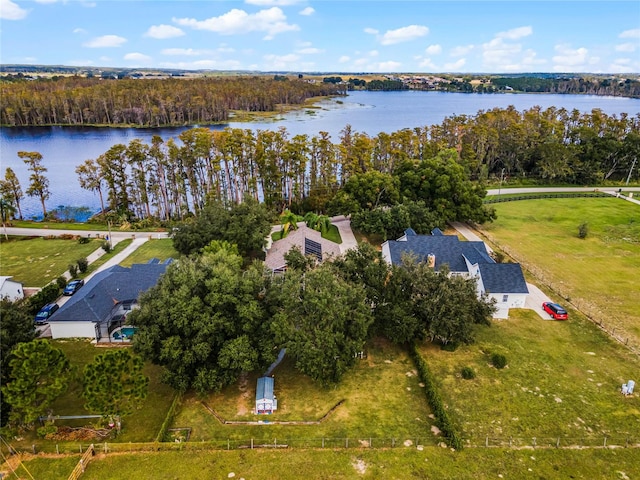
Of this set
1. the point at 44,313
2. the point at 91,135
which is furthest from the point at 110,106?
the point at 44,313

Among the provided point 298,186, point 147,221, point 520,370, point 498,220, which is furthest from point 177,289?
point 498,220

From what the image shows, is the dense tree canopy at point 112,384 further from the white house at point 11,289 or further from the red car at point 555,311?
the red car at point 555,311

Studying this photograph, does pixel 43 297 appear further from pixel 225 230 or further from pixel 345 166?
pixel 345 166

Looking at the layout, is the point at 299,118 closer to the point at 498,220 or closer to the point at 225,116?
the point at 225,116

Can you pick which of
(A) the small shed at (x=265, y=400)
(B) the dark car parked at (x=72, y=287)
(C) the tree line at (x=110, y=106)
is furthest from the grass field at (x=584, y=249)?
(C) the tree line at (x=110, y=106)

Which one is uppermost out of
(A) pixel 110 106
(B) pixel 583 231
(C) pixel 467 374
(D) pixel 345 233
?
(A) pixel 110 106

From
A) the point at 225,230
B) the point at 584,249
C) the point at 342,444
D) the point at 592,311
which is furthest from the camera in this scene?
the point at 584,249

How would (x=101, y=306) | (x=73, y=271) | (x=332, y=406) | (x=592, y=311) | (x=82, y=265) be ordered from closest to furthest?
(x=332, y=406)
(x=101, y=306)
(x=592, y=311)
(x=73, y=271)
(x=82, y=265)
